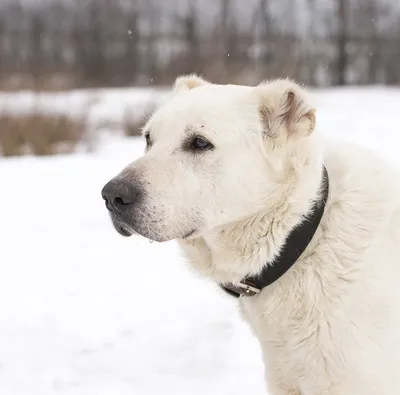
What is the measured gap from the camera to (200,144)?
2.26 m

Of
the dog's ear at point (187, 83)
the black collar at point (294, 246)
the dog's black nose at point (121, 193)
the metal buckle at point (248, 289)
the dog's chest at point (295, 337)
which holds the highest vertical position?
the dog's ear at point (187, 83)

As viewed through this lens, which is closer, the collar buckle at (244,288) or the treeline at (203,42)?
the collar buckle at (244,288)

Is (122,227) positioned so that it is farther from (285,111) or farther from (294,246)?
(285,111)

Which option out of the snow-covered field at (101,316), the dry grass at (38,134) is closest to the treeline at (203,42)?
the dry grass at (38,134)

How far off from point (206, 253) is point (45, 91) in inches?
376

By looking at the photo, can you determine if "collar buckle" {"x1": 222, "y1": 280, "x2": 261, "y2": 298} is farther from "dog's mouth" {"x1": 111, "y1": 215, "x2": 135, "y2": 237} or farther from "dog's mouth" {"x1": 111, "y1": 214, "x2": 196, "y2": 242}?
"dog's mouth" {"x1": 111, "y1": 215, "x2": 135, "y2": 237}

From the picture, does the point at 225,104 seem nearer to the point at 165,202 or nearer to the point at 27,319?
the point at 165,202

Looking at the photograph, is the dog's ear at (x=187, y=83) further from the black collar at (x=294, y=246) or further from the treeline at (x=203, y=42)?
the treeline at (x=203, y=42)

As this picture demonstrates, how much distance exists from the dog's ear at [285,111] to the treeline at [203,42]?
50.5ft

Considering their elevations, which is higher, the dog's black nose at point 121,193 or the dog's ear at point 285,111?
the dog's ear at point 285,111

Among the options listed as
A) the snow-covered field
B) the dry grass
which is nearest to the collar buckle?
the snow-covered field

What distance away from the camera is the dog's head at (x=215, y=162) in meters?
2.18

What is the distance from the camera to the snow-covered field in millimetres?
3428

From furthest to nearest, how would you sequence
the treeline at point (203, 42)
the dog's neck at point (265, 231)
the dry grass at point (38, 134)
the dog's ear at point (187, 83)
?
the treeline at point (203, 42) → the dry grass at point (38, 134) → the dog's ear at point (187, 83) → the dog's neck at point (265, 231)
